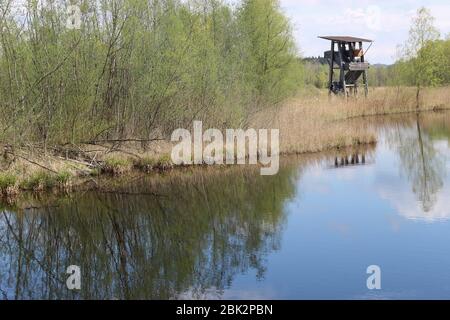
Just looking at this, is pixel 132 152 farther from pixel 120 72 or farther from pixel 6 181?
pixel 6 181

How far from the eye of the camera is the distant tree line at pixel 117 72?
13.7 metres

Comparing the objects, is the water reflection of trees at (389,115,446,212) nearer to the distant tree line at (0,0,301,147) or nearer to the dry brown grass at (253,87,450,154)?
the dry brown grass at (253,87,450,154)

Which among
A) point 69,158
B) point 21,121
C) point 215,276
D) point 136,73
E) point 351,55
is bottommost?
point 215,276

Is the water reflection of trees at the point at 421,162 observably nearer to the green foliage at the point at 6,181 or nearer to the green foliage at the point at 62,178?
the green foliage at the point at 62,178

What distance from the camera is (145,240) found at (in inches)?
379

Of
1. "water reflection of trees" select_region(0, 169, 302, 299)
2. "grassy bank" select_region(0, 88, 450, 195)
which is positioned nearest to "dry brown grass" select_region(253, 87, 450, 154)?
"grassy bank" select_region(0, 88, 450, 195)

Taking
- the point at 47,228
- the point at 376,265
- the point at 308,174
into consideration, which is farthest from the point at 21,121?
the point at 376,265

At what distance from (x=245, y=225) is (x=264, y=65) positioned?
602 inches

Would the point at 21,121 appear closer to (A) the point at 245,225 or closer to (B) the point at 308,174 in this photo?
(A) the point at 245,225

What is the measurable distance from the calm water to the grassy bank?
0.96 meters

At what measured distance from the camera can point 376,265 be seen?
7855 millimetres

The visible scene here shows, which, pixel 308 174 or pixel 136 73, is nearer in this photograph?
pixel 308 174

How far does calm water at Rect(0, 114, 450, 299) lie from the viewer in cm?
736

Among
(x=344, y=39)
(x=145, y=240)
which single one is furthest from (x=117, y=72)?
(x=344, y=39)
